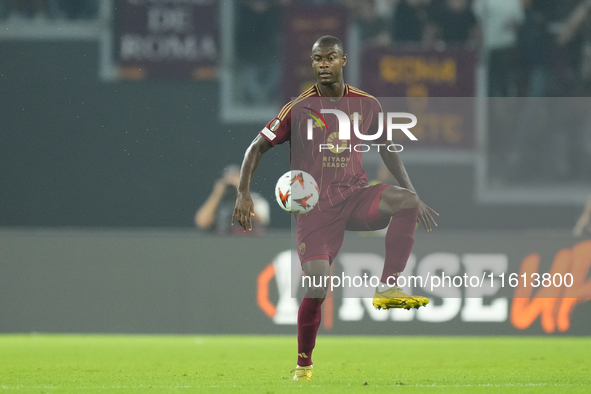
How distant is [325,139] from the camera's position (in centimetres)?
511

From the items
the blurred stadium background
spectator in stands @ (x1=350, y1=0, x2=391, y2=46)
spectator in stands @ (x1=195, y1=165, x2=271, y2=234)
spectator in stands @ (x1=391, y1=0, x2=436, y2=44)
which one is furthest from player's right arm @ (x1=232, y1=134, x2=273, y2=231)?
spectator in stands @ (x1=391, y1=0, x2=436, y2=44)

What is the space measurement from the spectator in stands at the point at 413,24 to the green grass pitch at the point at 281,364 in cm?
487

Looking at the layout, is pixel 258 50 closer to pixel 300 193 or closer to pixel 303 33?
pixel 303 33

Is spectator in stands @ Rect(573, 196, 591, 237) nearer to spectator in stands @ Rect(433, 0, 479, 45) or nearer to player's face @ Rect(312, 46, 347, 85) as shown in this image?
spectator in stands @ Rect(433, 0, 479, 45)

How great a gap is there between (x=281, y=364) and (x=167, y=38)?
6181 millimetres

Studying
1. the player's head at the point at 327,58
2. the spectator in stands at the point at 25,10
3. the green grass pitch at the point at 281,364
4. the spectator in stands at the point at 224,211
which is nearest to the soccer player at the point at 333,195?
the player's head at the point at 327,58

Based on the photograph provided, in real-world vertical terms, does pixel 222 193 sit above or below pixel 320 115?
below

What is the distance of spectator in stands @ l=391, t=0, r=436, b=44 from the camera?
1223cm

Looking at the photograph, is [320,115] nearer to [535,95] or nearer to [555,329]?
[555,329]

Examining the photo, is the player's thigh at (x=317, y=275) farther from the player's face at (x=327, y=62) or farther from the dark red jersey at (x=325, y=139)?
the player's face at (x=327, y=62)

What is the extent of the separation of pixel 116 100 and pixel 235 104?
1534 millimetres

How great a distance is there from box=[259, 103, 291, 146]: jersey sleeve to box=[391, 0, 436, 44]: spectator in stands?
24.4 feet

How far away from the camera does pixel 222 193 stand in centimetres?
909

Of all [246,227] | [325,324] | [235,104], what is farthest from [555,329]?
[235,104]
